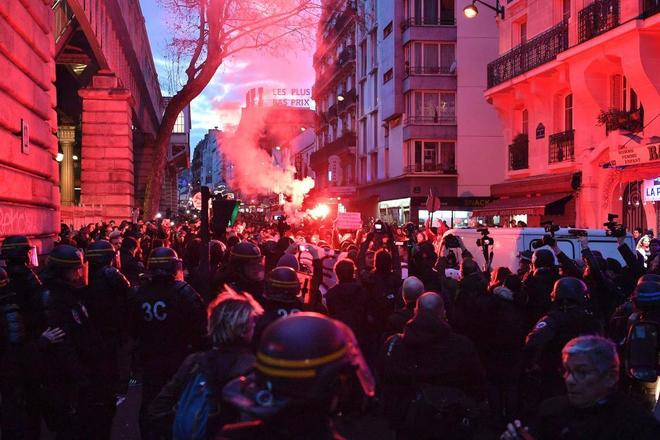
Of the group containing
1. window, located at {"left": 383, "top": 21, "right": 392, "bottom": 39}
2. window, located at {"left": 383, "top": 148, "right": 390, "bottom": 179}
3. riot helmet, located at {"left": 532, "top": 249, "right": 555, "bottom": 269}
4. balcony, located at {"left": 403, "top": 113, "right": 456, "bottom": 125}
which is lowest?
riot helmet, located at {"left": 532, "top": 249, "right": 555, "bottom": 269}

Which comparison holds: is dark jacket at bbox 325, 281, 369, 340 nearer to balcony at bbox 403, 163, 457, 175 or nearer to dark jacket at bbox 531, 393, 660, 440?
dark jacket at bbox 531, 393, 660, 440

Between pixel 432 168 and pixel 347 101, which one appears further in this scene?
pixel 347 101

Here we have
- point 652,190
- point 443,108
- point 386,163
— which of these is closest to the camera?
point 652,190

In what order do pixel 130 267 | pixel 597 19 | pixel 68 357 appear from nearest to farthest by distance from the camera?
pixel 68 357 → pixel 130 267 → pixel 597 19

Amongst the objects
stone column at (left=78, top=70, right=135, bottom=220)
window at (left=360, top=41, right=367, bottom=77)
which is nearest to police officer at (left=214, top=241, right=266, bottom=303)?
stone column at (left=78, top=70, right=135, bottom=220)

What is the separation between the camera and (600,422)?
2863 millimetres

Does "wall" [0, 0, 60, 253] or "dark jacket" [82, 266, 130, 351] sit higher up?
"wall" [0, 0, 60, 253]

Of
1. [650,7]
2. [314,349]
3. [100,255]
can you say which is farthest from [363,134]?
[314,349]

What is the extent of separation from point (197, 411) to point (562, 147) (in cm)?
1964

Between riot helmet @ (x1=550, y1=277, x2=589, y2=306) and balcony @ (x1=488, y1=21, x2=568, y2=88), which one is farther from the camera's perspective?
balcony @ (x1=488, y1=21, x2=568, y2=88)

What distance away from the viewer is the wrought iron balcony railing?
77.1ft

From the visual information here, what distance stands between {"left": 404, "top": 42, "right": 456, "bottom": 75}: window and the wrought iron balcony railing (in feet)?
46.8

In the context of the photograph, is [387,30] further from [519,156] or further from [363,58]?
[519,156]

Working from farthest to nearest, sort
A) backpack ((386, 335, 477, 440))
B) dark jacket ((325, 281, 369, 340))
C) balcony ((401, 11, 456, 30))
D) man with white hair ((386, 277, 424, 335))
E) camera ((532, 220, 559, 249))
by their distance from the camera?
balcony ((401, 11, 456, 30)) < camera ((532, 220, 559, 249)) < dark jacket ((325, 281, 369, 340)) < man with white hair ((386, 277, 424, 335)) < backpack ((386, 335, 477, 440))
